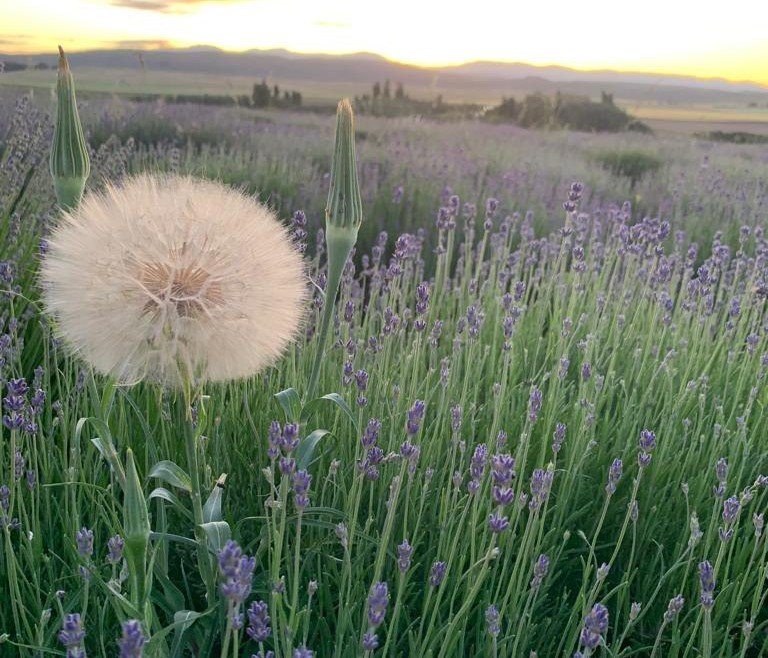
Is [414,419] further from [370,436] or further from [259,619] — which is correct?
[259,619]

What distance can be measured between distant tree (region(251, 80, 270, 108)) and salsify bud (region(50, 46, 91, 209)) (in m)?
12.5

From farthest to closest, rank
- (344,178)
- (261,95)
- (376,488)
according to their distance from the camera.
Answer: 1. (261,95)
2. (376,488)
3. (344,178)

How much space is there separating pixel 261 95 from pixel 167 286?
1344cm

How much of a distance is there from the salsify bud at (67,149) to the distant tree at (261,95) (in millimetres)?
12504

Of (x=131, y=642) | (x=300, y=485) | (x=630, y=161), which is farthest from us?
(x=630, y=161)

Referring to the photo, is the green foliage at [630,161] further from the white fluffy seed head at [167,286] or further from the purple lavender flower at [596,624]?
the purple lavender flower at [596,624]

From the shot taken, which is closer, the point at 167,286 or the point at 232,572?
the point at 232,572

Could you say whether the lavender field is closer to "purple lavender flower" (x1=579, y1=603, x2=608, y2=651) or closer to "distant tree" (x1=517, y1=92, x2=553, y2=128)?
"purple lavender flower" (x1=579, y1=603, x2=608, y2=651)

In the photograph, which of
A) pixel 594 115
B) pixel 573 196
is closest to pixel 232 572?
pixel 573 196

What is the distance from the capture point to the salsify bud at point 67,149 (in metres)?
1.63

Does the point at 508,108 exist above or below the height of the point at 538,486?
above

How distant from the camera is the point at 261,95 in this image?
46.7 ft

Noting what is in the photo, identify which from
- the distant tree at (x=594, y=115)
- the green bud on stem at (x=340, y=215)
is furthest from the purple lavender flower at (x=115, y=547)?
the distant tree at (x=594, y=115)

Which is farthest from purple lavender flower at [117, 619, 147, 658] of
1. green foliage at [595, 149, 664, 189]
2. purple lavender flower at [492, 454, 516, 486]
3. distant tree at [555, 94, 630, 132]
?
distant tree at [555, 94, 630, 132]
